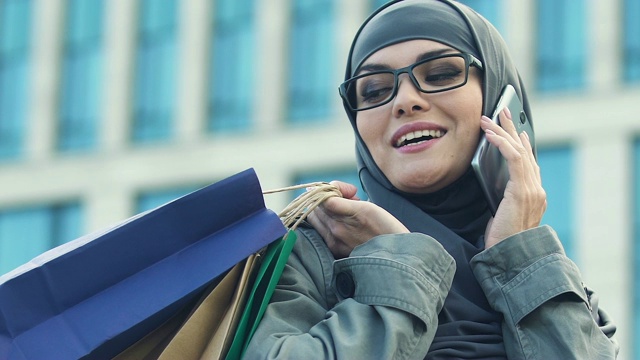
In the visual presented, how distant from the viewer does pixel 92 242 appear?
263cm

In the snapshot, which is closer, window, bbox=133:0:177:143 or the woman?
the woman

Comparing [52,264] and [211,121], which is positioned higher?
[52,264]

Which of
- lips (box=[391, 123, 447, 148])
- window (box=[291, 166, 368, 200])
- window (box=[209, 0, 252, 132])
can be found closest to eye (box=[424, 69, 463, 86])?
lips (box=[391, 123, 447, 148])

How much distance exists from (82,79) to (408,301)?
24643 millimetres

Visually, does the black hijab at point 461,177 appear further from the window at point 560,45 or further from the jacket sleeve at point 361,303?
the window at point 560,45

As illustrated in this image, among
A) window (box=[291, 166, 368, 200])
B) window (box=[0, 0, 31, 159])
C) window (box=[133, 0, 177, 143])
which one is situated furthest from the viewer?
window (box=[0, 0, 31, 159])

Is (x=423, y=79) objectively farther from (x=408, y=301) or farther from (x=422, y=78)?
(x=408, y=301)

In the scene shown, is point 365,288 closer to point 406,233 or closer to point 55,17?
point 406,233

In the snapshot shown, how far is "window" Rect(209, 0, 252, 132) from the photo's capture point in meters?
25.0

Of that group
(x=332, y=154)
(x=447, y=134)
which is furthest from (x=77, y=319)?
(x=332, y=154)

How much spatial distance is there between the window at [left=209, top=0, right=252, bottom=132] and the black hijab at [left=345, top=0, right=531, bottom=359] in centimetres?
2176

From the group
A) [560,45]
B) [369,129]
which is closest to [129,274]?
[369,129]

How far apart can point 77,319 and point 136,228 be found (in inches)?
8.8

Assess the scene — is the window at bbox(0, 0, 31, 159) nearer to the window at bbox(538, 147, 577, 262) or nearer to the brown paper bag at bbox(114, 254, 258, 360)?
the window at bbox(538, 147, 577, 262)
